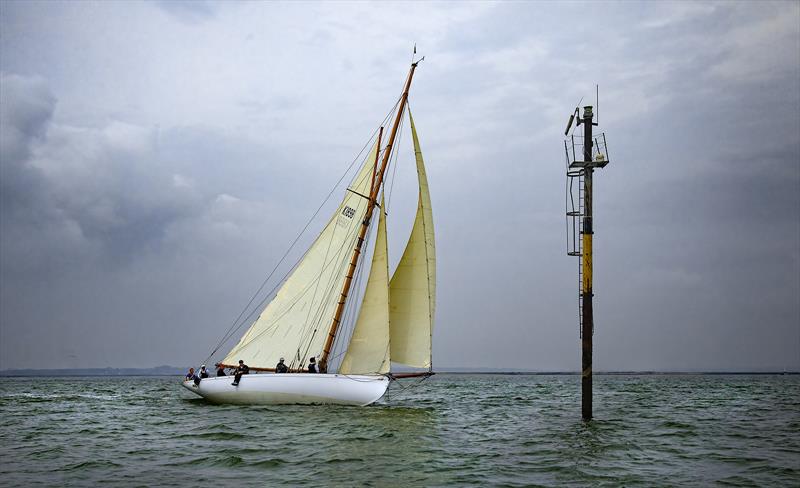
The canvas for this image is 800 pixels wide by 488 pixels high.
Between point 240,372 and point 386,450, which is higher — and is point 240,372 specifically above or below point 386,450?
above

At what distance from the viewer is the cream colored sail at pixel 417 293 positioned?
115 ft

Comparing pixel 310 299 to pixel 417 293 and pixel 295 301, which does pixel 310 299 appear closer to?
pixel 295 301

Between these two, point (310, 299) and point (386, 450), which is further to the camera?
point (310, 299)

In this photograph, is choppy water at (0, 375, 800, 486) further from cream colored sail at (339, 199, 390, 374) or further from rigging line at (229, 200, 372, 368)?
rigging line at (229, 200, 372, 368)

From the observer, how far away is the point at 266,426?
26938mm

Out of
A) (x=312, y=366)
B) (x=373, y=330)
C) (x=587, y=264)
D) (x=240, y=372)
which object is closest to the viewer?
(x=587, y=264)

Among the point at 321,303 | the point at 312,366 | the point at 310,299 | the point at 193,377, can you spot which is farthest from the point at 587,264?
the point at 193,377

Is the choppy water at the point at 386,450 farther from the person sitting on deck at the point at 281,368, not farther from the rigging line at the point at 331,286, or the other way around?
the rigging line at the point at 331,286

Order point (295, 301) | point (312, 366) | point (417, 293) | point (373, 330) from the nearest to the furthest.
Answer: point (373, 330) → point (417, 293) → point (312, 366) → point (295, 301)

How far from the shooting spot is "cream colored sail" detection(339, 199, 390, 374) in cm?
3453

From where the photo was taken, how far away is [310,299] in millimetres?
38000

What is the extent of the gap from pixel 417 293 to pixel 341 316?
5025 mm

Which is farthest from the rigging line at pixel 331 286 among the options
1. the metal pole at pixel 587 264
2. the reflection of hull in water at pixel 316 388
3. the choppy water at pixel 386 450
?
the metal pole at pixel 587 264

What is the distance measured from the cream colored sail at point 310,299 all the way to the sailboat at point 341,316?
6cm
